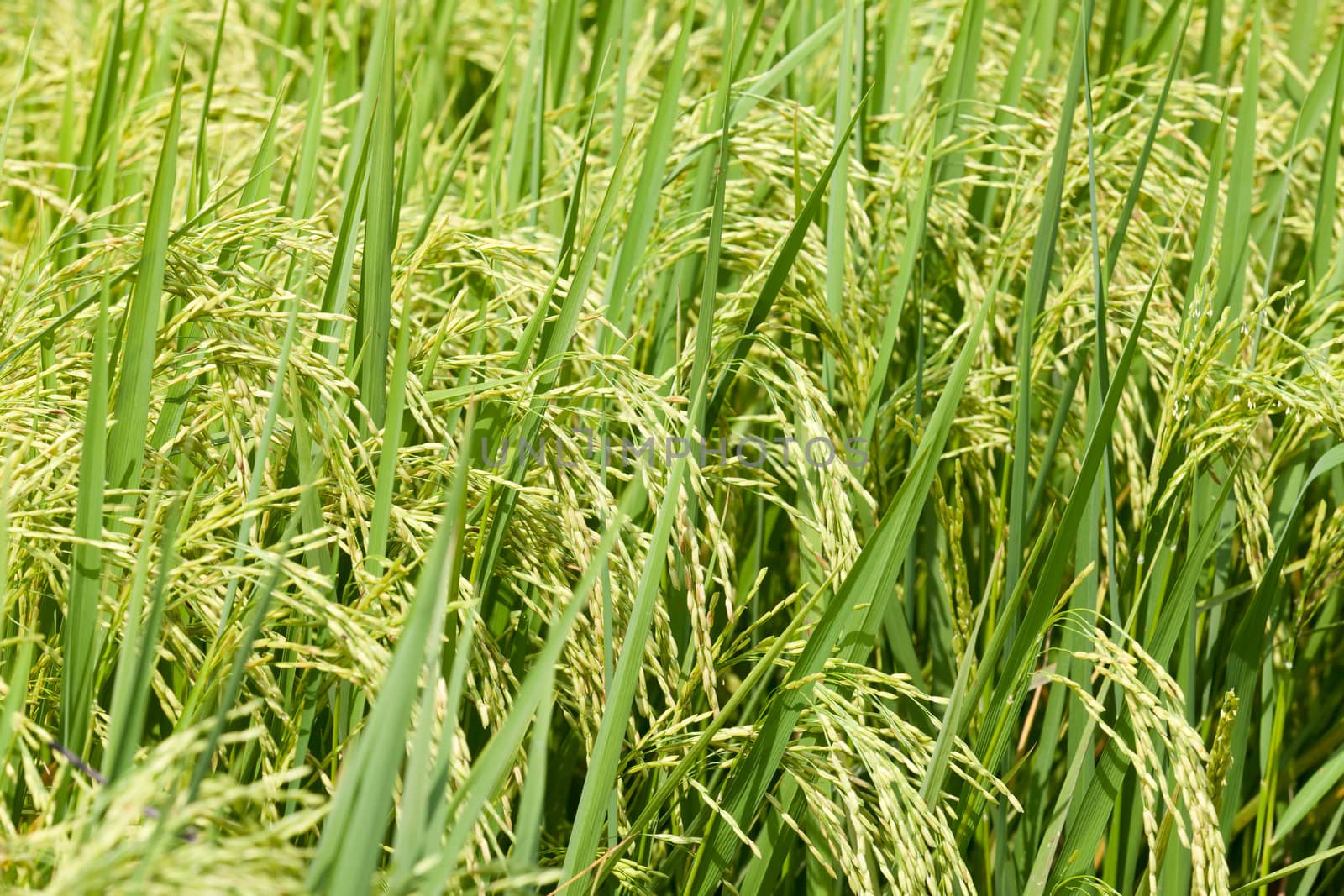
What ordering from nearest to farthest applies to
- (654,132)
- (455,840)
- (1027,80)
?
(455,840) → (654,132) → (1027,80)

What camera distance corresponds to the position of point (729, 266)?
1.67 metres

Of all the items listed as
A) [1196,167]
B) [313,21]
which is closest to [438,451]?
[1196,167]

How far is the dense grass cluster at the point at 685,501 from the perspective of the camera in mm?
996

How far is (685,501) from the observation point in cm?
122

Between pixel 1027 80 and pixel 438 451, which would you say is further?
pixel 1027 80

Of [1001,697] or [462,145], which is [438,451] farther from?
[1001,697]

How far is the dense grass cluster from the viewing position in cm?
100

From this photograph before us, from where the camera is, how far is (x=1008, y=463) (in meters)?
1.57

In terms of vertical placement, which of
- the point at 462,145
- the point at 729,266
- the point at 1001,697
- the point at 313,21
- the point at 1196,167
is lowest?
the point at 1001,697

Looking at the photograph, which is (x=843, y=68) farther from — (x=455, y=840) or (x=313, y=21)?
(x=313, y=21)

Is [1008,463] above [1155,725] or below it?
above

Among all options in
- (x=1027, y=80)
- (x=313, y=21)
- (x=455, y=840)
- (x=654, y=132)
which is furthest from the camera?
(x=313, y=21)

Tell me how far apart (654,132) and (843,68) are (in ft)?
1.00

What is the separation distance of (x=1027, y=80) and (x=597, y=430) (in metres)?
1.06
